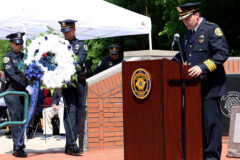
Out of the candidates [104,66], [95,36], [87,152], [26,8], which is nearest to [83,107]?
[87,152]

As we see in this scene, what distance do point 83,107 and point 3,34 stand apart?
18.4 feet

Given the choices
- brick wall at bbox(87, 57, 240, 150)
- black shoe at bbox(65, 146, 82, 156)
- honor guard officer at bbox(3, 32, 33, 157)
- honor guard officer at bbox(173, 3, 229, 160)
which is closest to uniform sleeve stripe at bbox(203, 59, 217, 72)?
honor guard officer at bbox(173, 3, 229, 160)

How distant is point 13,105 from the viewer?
745 cm

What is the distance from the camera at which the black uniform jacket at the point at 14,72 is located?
7.42m

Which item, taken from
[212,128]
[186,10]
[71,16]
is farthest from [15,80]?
[212,128]

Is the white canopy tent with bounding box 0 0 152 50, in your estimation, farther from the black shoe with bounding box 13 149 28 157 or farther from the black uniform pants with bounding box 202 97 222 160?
the black uniform pants with bounding box 202 97 222 160

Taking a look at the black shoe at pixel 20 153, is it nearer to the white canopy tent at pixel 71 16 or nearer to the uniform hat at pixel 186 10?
the white canopy tent at pixel 71 16

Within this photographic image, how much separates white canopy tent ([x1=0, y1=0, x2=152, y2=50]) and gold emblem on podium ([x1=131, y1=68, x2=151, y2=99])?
16.0 feet

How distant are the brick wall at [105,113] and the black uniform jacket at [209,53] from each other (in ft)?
10.0

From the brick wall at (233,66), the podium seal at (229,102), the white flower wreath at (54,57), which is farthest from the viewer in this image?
the brick wall at (233,66)

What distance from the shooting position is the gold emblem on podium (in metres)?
4.53

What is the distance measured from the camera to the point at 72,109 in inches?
285

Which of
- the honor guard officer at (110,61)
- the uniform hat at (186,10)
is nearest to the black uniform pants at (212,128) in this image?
the uniform hat at (186,10)

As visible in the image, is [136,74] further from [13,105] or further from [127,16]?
[127,16]
